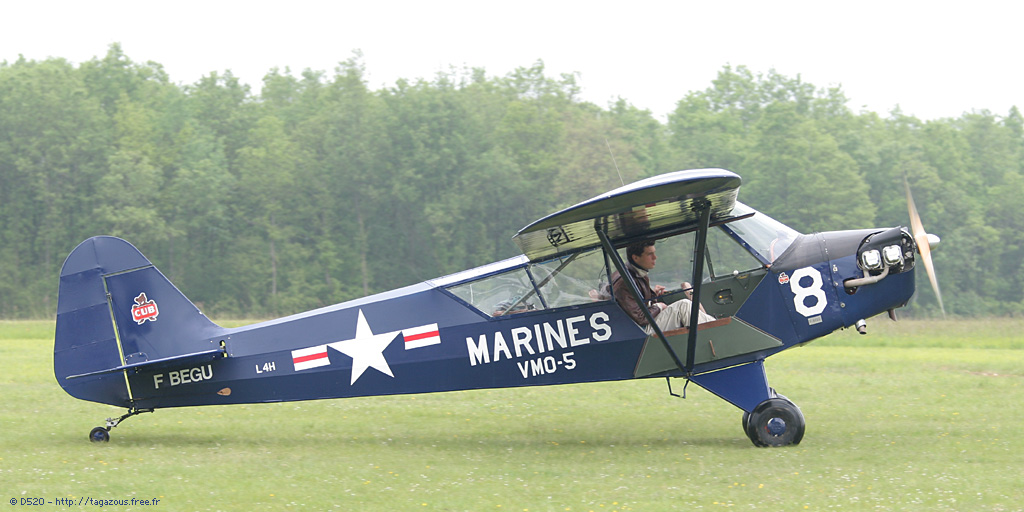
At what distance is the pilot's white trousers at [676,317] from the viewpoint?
945 cm

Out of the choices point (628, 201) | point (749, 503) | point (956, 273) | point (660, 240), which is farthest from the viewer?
point (956, 273)

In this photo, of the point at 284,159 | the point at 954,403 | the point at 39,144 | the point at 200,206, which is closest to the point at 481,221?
the point at 284,159

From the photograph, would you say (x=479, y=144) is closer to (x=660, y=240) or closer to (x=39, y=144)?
(x=39, y=144)

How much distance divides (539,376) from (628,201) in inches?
93.3

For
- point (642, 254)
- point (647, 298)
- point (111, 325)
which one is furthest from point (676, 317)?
point (111, 325)

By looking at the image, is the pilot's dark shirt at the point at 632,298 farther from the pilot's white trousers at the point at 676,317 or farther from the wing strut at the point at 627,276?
the wing strut at the point at 627,276

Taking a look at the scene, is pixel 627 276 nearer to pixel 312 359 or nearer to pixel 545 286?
pixel 545 286

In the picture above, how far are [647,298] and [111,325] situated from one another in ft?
19.3

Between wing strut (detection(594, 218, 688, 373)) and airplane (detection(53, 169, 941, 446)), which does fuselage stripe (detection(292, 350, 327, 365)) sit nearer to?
airplane (detection(53, 169, 941, 446))

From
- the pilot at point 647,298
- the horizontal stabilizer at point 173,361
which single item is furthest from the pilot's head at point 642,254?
the horizontal stabilizer at point 173,361

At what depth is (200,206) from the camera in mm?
60875

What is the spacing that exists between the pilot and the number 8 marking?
3.01 ft

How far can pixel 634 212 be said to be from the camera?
8.76 metres

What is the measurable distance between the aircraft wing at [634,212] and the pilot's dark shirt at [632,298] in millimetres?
442
